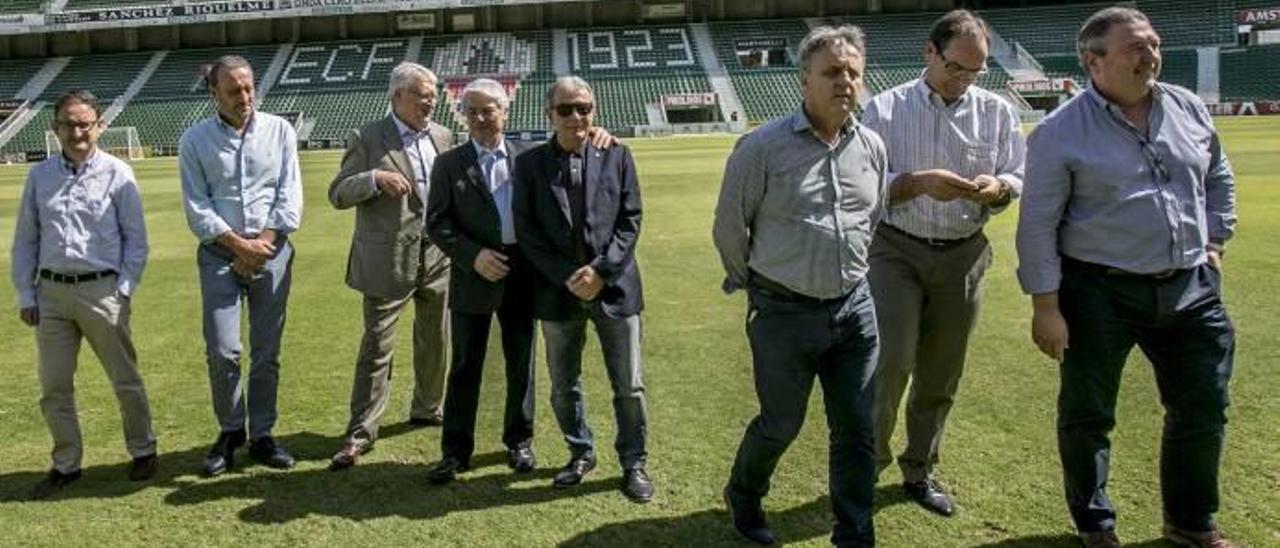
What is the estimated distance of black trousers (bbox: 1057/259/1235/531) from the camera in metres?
3.70

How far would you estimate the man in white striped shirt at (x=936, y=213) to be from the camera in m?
4.02

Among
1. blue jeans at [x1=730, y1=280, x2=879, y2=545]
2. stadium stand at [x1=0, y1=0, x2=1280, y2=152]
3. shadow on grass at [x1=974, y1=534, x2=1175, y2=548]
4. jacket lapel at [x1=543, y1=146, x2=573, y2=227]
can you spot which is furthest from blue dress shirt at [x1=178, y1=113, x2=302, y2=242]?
stadium stand at [x1=0, y1=0, x2=1280, y2=152]

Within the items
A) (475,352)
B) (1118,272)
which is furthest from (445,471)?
(1118,272)

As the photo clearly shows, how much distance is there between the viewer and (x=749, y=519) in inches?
161

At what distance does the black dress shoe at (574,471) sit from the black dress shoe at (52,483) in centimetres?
234

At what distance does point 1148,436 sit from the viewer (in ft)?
16.8

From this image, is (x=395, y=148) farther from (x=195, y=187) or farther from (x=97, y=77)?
(x=97, y=77)

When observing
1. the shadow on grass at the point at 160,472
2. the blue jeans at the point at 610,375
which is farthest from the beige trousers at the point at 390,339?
the blue jeans at the point at 610,375

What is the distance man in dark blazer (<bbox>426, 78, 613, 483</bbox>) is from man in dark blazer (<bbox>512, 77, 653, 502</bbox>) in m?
0.16

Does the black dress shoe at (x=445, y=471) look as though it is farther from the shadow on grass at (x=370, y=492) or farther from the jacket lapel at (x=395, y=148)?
the jacket lapel at (x=395, y=148)

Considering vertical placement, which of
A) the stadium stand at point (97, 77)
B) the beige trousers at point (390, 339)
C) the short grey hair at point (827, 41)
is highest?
the stadium stand at point (97, 77)

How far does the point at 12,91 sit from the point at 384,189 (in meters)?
58.5

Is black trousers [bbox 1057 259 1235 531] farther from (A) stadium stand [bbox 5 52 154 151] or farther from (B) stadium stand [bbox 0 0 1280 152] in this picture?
(A) stadium stand [bbox 5 52 154 151]

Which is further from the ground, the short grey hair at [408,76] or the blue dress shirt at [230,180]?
the short grey hair at [408,76]
